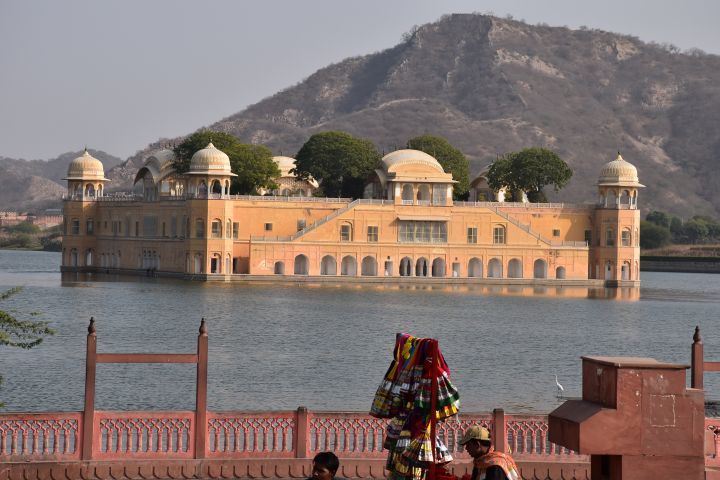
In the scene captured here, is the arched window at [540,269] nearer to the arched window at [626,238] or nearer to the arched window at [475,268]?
the arched window at [475,268]

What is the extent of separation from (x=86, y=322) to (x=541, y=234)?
35.4m

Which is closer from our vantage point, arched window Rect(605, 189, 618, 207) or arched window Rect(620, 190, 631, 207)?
arched window Rect(605, 189, 618, 207)

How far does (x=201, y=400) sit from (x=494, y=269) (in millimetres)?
57765

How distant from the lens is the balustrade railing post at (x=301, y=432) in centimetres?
1447

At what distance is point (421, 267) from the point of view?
70.6m

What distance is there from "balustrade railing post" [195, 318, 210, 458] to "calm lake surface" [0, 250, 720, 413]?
30.0ft

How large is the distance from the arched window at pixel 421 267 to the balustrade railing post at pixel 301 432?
5590 cm

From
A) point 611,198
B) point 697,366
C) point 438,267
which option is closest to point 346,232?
point 438,267

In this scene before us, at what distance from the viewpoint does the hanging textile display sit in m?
11.1

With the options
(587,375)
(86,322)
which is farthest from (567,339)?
(587,375)

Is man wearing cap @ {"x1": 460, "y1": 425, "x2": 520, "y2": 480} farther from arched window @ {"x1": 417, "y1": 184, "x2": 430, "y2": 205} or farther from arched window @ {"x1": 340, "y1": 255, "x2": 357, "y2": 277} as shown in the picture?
arched window @ {"x1": 417, "y1": 184, "x2": 430, "y2": 205}

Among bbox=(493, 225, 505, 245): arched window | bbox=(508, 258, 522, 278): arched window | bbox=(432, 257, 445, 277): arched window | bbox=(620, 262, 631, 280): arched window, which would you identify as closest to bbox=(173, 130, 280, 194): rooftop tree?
bbox=(432, 257, 445, 277): arched window

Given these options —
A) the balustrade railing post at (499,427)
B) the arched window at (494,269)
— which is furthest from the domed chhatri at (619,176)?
the balustrade railing post at (499,427)

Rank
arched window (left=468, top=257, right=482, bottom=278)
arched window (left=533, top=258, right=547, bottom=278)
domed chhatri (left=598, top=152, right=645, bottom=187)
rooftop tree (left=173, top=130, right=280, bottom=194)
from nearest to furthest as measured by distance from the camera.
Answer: arched window (left=468, top=257, right=482, bottom=278), arched window (left=533, top=258, right=547, bottom=278), domed chhatri (left=598, top=152, right=645, bottom=187), rooftop tree (left=173, top=130, right=280, bottom=194)
